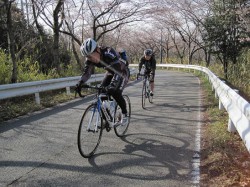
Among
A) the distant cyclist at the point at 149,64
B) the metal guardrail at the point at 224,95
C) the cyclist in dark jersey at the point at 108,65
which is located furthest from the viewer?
the distant cyclist at the point at 149,64

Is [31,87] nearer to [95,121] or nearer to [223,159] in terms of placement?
[95,121]

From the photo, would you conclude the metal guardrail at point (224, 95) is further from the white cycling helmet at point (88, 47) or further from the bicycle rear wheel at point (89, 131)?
the white cycling helmet at point (88, 47)

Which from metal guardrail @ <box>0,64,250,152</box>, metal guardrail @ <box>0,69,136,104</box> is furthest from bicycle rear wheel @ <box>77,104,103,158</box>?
metal guardrail @ <box>0,69,136,104</box>

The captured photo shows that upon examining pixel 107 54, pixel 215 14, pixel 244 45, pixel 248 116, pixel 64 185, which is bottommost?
pixel 64 185

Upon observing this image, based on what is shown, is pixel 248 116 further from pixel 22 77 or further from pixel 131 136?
pixel 22 77

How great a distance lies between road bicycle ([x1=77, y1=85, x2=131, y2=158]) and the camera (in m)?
4.84

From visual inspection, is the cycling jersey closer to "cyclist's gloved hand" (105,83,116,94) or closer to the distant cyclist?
"cyclist's gloved hand" (105,83,116,94)

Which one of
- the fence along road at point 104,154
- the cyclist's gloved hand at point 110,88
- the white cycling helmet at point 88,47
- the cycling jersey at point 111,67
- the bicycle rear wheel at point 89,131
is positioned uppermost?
the white cycling helmet at point 88,47

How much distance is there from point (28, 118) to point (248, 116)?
575 centimetres

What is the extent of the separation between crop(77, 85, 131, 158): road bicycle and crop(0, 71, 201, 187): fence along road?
0.19m

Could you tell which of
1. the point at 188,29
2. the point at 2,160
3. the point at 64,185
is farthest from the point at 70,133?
the point at 188,29

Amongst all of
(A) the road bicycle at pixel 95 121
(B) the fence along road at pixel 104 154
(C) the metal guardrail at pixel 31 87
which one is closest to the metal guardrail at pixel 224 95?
(C) the metal guardrail at pixel 31 87

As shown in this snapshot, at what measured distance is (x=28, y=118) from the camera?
7.87 metres

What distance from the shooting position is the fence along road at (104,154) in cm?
403
